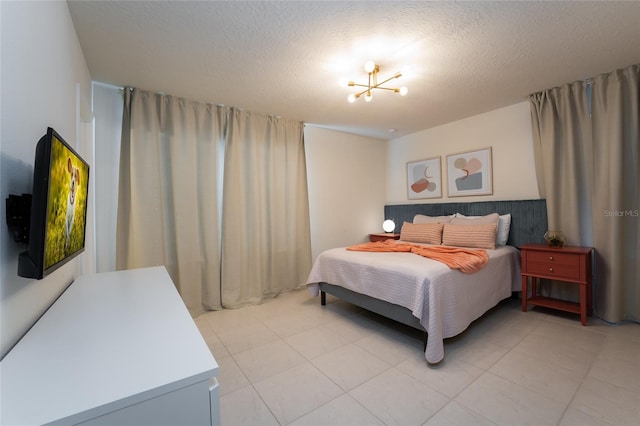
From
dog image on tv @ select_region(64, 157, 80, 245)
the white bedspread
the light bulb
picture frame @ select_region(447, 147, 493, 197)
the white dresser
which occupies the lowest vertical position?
the white bedspread

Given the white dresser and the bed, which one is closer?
the white dresser

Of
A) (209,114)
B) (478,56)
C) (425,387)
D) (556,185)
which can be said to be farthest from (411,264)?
(209,114)

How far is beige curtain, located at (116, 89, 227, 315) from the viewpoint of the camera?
270cm

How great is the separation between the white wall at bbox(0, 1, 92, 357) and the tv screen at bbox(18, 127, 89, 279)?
0.08 meters

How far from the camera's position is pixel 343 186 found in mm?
4566

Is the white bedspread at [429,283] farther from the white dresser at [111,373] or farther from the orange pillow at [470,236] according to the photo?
the white dresser at [111,373]

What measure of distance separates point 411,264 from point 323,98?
2.08 metres

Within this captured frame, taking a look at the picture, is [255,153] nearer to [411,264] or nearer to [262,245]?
[262,245]

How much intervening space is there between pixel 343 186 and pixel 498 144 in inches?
89.9

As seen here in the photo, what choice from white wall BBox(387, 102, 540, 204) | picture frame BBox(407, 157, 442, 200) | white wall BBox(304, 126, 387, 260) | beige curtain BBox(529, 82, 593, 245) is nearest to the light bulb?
white wall BBox(304, 126, 387, 260)

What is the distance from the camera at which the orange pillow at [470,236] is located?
3.10 metres

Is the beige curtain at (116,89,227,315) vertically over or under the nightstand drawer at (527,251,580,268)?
over

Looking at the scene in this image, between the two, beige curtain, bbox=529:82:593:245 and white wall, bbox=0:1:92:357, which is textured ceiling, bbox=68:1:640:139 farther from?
white wall, bbox=0:1:92:357

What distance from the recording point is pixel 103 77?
2.50 metres
